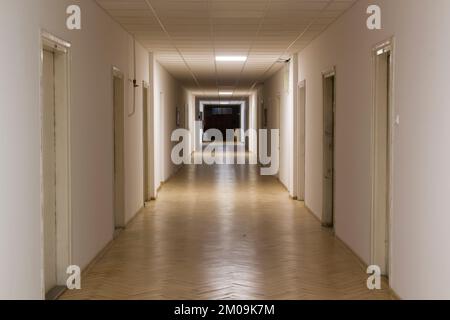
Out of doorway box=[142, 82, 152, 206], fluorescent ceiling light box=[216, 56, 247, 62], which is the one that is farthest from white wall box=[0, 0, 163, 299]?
fluorescent ceiling light box=[216, 56, 247, 62]

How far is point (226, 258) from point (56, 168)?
6.54 feet

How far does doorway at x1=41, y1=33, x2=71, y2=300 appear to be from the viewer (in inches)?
189

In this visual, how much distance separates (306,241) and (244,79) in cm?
A: 980

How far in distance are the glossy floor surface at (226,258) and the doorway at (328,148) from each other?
25cm

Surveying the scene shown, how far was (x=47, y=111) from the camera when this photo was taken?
4.80 m

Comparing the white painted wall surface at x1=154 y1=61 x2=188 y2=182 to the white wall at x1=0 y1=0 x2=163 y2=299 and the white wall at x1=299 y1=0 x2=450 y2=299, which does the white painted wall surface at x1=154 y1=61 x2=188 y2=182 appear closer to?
the white wall at x1=0 y1=0 x2=163 y2=299

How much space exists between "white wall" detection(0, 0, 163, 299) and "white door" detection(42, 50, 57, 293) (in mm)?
242

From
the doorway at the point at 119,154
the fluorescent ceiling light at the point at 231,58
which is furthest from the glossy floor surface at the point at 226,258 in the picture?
the fluorescent ceiling light at the point at 231,58

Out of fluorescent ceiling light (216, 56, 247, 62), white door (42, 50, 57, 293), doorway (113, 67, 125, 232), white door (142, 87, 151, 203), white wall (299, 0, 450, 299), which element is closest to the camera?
white wall (299, 0, 450, 299)

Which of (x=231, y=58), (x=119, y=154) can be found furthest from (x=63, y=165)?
(x=231, y=58)

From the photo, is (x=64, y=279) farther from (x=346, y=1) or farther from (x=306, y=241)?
(x=346, y=1)

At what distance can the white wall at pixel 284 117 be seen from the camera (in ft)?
36.2

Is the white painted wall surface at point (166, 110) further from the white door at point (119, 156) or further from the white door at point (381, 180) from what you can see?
the white door at point (381, 180)

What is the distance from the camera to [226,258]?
605 cm
